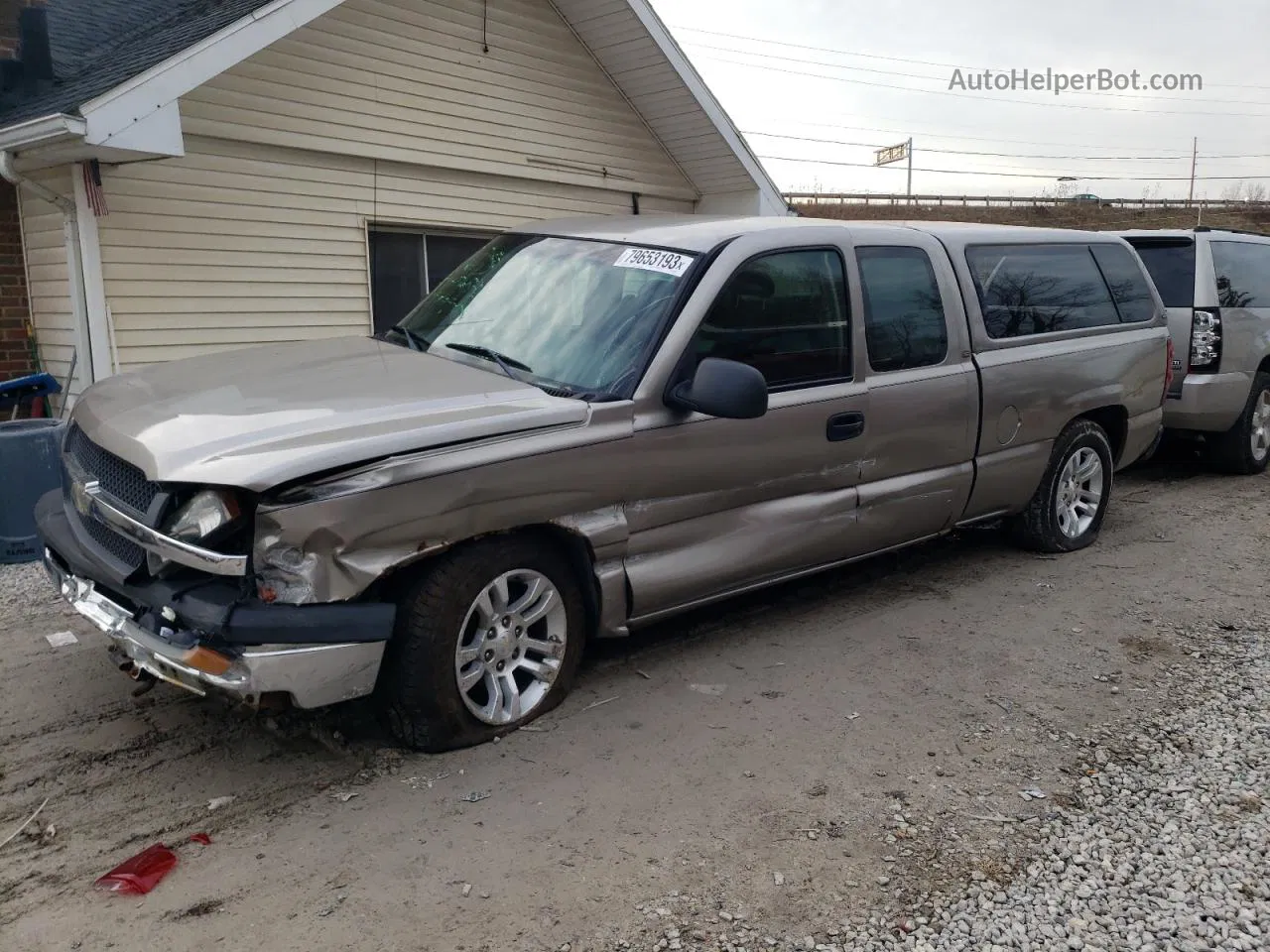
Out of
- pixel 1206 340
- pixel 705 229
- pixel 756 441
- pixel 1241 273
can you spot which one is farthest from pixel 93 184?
pixel 1241 273

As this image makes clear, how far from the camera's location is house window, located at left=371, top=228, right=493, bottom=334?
352 inches

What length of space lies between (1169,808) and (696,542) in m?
1.95

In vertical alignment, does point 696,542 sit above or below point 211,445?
below

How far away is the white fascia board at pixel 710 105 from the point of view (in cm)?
919

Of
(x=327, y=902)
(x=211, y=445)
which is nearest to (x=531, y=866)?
(x=327, y=902)

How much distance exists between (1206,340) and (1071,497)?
2.77 metres

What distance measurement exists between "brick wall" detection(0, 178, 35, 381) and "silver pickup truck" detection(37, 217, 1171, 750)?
4428 millimetres

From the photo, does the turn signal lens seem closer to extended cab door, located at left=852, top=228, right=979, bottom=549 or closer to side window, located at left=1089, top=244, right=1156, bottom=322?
extended cab door, located at left=852, top=228, right=979, bottom=549

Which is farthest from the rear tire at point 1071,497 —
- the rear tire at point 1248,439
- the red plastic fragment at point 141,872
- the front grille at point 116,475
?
the red plastic fragment at point 141,872

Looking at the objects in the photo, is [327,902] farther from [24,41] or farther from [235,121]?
[24,41]

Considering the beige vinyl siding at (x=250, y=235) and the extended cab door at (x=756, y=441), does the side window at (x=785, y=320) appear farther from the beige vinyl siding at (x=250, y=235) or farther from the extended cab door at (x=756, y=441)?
the beige vinyl siding at (x=250, y=235)

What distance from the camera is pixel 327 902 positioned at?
111 inches

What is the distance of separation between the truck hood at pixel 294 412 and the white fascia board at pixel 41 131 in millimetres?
2429

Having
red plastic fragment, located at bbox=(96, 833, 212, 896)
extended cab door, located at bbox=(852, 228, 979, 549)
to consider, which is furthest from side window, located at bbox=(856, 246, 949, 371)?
red plastic fragment, located at bbox=(96, 833, 212, 896)
